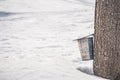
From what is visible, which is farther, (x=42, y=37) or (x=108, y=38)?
(x=42, y=37)

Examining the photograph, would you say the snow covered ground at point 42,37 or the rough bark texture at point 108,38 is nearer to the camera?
the rough bark texture at point 108,38

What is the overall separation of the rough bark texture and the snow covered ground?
0.99ft

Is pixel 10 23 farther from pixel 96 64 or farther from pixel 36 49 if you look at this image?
pixel 96 64

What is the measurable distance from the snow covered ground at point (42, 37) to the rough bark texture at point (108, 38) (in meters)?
0.30

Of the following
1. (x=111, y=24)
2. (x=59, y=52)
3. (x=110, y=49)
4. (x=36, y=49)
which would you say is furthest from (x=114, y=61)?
(x=36, y=49)

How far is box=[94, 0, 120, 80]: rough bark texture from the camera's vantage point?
357cm

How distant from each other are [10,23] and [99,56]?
16.8 ft

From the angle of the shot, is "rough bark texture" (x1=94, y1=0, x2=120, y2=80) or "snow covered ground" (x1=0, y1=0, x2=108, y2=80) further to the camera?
"snow covered ground" (x1=0, y1=0, x2=108, y2=80)

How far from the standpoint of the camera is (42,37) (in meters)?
6.76

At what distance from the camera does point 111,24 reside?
11.8 ft

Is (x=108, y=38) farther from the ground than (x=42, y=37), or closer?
farther from the ground

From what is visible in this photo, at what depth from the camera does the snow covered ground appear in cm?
404

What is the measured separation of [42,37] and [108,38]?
10.9ft

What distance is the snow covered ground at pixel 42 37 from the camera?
159 inches
